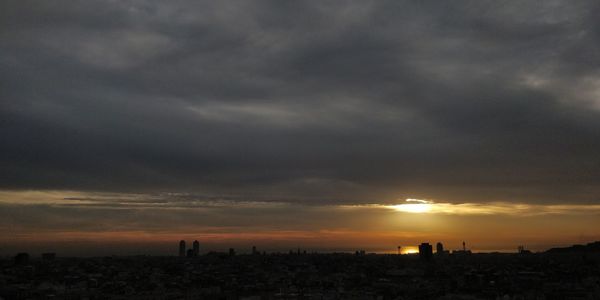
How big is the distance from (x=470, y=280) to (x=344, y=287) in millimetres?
41796

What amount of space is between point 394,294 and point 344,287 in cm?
1771

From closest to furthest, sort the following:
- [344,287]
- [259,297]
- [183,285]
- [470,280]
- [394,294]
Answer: [259,297] → [394,294] → [344,287] → [183,285] → [470,280]

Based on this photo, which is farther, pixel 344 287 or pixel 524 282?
pixel 524 282

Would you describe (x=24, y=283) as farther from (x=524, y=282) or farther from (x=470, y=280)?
(x=524, y=282)

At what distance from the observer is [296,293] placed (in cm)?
11244

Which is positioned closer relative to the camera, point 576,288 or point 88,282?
point 576,288

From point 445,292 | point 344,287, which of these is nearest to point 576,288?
point 445,292

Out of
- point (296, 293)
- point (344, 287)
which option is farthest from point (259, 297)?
point (344, 287)

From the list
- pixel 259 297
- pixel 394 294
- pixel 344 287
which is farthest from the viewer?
pixel 344 287

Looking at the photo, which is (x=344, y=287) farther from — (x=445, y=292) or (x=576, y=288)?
(x=576, y=288)

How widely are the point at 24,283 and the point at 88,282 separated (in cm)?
1549

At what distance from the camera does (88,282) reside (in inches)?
5281

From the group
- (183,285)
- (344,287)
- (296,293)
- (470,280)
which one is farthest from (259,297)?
(470,280)

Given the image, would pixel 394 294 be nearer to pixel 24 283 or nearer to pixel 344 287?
pixel 344 287
